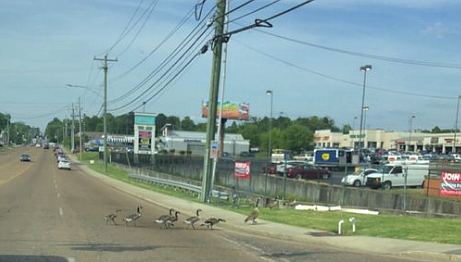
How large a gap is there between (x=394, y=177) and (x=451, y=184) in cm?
1289

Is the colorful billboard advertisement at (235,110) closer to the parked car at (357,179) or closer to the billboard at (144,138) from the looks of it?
the billboard at (144,138)

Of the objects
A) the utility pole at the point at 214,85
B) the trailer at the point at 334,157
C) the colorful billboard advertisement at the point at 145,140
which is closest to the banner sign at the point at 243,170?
the utility pole at the point at 214,85

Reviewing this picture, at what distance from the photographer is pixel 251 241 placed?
14.4 m

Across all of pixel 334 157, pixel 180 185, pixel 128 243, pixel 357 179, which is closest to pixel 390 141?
pixel 334 157

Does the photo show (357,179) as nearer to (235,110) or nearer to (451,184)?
(451,184)

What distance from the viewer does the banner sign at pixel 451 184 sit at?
23.9 meters

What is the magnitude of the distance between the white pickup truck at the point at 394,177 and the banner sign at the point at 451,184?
1131cm

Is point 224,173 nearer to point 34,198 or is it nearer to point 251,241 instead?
point 34,198

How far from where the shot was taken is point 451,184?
24.1m

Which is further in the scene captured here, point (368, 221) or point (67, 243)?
point (368, 221)

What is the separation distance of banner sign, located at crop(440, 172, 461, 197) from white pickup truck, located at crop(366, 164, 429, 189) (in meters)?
11.3

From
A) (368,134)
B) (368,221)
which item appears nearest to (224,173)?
(368,221)

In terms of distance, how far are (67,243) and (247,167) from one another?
14.8m

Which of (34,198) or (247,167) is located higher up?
(247,167)
